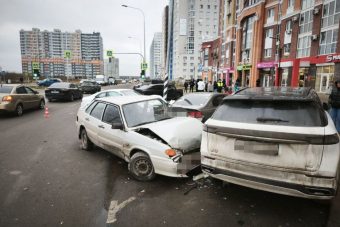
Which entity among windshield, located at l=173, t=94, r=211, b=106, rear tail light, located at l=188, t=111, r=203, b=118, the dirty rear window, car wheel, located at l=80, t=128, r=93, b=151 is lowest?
A: car wheel, located at l=80, t=128, r=93, b=151

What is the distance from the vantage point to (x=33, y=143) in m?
6.84

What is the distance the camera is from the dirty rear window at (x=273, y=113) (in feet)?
9.86

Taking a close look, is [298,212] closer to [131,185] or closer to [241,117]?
[241,117]

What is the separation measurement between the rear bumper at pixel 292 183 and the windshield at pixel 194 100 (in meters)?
4.71

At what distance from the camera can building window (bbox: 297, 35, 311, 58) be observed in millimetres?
27375

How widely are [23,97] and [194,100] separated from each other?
9.29 m

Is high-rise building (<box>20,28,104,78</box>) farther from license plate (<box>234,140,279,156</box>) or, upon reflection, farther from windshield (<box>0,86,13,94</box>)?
license plate (<box>234,140,279,156</box>)

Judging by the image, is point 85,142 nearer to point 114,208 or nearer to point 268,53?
point 114,208

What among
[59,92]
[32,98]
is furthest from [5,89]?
[59,92]

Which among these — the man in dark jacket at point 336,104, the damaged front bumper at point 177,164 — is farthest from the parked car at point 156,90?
the damaged front bumper at point 177,164

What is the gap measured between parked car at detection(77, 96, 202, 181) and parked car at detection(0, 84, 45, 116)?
718cm

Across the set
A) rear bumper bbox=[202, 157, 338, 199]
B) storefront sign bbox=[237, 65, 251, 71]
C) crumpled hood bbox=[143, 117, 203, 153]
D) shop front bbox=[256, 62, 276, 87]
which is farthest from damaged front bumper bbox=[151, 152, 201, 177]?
storefront sign bbox=[237, 65, 251, 71]

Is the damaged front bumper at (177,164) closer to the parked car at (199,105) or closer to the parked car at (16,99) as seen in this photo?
the parked car at (199,105)

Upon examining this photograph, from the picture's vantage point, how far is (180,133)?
4332 mm
